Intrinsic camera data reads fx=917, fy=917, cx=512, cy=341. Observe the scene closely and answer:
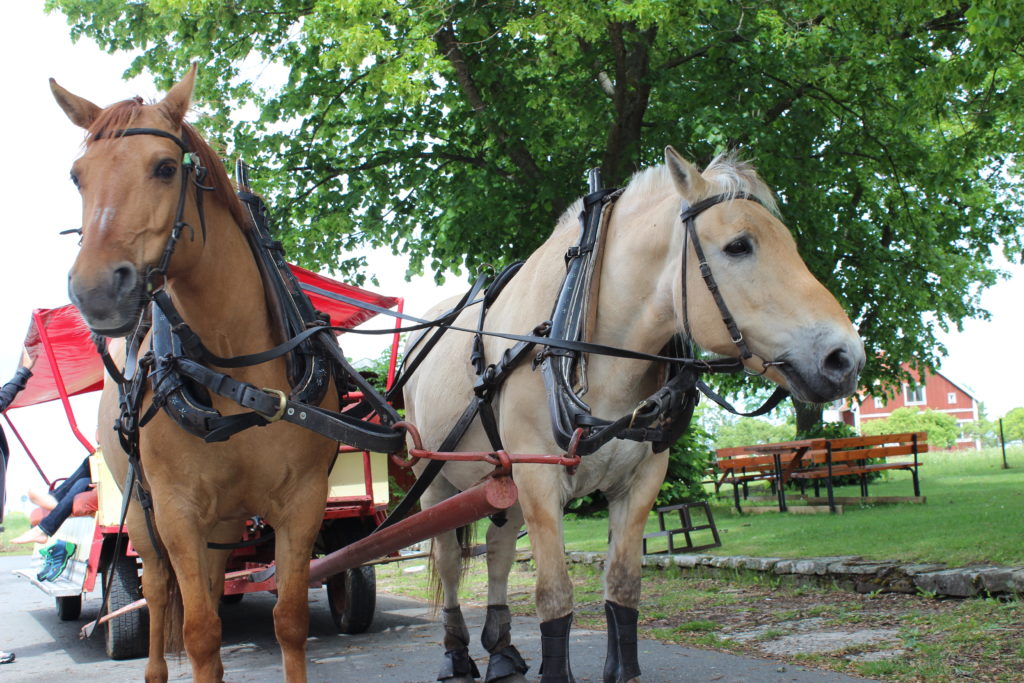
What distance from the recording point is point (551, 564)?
347 cm

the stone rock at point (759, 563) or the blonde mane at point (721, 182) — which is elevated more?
the blonde mane at point (721, 182)

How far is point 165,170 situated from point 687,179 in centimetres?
182

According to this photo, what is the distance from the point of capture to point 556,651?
3.48 metres

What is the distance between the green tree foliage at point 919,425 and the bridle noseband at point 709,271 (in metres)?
35.8

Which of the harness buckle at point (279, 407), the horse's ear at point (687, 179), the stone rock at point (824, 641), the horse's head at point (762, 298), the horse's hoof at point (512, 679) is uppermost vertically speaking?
the horse's ear at point (687, 179)

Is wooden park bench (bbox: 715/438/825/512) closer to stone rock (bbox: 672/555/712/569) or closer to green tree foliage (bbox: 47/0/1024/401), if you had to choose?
green tree foliage (bbox: 47/0/1024/401)

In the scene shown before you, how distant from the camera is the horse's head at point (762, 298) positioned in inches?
119

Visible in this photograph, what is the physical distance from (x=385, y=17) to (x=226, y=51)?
3.56 metres

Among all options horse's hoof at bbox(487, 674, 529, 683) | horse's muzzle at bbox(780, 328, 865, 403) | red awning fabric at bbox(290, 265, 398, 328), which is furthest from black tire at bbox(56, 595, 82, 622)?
horse's muzzle at bbox(780, 328, 865, 403)

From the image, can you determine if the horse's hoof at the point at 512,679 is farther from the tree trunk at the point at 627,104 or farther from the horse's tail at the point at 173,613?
the tree trunk at the point at 627,104

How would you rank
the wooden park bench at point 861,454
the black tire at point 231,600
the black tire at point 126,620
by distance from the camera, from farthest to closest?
the wooden park bench at point 861,454 → the black tire at point 231,600 → the black tire at point 126,620

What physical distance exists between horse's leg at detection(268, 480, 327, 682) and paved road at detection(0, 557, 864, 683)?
193cm

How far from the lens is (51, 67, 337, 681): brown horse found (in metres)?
2.86

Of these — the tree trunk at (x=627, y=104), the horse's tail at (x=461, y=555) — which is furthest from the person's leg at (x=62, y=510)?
the tree trunk at (x=627, y=104)
